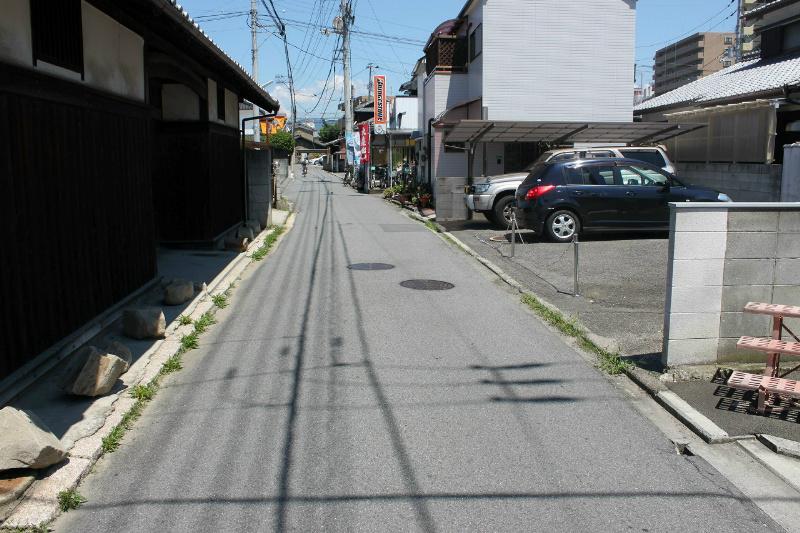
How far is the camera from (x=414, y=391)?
19.7 feet

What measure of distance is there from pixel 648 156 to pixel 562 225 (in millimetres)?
3566

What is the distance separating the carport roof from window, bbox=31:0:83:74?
13245 millimetres

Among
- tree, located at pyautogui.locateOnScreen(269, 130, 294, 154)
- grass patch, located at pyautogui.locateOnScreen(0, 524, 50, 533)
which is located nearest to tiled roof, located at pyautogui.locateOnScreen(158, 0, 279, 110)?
grass patch, located at pyautogui.locateOnScreen(0, 524, 50, 533)

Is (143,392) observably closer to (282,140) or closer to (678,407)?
(678,407)

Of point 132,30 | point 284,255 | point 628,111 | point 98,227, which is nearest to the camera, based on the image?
point 98,227

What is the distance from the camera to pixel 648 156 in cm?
1655

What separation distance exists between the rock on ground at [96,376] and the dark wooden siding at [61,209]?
511 mm

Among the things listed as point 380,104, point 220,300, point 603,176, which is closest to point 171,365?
point 220,300

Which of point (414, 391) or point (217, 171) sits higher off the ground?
point (217, 171)

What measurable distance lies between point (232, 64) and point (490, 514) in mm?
9503

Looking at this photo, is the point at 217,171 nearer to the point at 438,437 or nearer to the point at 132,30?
the point at 132,30

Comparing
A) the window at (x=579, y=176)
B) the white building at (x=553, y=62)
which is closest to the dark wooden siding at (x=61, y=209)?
the window at (x=579, y=176)

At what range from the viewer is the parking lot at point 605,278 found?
794cm

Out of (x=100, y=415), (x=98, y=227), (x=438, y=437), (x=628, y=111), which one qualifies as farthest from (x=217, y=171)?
(x=628, y=111)
